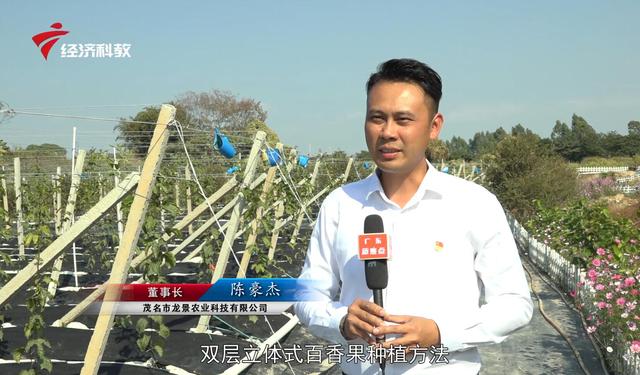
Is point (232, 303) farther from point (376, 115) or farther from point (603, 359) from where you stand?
point (603, 359)

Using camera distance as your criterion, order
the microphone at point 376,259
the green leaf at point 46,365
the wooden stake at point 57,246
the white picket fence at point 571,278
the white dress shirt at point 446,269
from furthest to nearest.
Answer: the white picket fence at point 571,278 < the green leaf at point 46,365 < the wooden stake at point 57,246 < the white dress shirt at point 446,269 < the microphone at point 376,259

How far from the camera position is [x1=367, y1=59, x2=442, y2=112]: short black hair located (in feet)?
6.02

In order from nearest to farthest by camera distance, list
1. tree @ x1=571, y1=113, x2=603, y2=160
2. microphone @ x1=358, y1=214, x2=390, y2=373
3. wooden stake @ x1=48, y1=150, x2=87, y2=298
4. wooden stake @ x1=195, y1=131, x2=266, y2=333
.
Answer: microphone @ x1=358, y1=214, x2=390, y2=373
wooden stake @ x1=195, y1=131, x2=266, y2=333
wooden stake @ x1=48, y1=150, x2=87, y2=298
tree @ x1=571, y1=113, x2=603, y2=160

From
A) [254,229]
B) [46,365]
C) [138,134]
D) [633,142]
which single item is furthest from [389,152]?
[633,142]

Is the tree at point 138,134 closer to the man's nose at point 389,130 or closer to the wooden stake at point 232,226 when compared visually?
the wooden stake at point 232,226

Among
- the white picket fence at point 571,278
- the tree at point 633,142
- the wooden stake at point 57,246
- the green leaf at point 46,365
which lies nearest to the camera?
the wooden stake at point 57,246

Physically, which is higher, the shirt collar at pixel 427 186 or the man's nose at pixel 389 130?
the man's nose at pixel 389 130

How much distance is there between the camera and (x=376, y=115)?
6.06ft

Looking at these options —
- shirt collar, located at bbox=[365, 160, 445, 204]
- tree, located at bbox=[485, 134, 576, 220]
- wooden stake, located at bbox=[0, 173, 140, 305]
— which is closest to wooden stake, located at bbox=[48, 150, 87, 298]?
wooden stake, located at bbox=[0, 173, 140, 305]

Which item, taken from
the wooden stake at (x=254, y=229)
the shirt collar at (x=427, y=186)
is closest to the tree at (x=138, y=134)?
the wooden stake at (x=254, y=229)

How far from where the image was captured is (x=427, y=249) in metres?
1.86

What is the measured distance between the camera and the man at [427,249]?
1.81 meters

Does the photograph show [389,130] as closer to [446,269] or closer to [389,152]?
[389,152]

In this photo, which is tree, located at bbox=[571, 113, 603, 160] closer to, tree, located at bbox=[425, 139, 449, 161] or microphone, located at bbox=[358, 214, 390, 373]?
tree, located at bbox=[425, 139, 449, 161]
